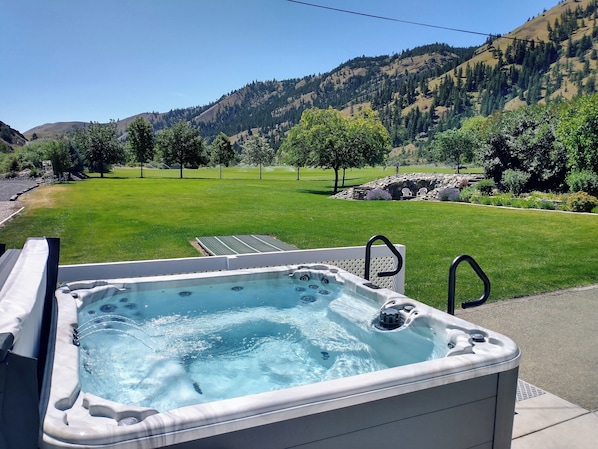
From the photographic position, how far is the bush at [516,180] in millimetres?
16906

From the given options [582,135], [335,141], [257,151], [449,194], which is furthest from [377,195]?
[257,151]

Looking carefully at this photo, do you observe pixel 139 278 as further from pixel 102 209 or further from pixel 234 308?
pixel 102 209

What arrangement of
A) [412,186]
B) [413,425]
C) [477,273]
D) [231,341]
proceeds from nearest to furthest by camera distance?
[413,425], [477,273], [231,341], [412,186]

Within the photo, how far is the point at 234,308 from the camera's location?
14.1 feet

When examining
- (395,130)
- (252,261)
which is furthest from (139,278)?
(395,130)

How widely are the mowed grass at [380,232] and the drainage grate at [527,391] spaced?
6.31ft

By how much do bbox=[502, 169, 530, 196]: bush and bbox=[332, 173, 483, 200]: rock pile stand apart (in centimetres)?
236

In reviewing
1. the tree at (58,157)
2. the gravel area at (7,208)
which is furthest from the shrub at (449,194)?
the tree at (58,157)

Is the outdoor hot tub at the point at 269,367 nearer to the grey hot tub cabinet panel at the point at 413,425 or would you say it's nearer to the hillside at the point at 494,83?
the grey hot tub cabinet panel at the point at 413,425

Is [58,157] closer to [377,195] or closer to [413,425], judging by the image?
[377,195]

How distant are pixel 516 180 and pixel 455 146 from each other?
61.7 feet

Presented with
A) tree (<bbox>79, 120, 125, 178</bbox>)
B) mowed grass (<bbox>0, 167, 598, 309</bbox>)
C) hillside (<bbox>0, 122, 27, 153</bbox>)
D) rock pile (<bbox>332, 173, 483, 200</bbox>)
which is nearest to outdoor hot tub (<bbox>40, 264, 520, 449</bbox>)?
mowed grass (<bbox>0, 167, 598, 309</bbox>)

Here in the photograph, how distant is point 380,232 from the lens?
9.95 m

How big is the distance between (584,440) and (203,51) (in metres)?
13.2
